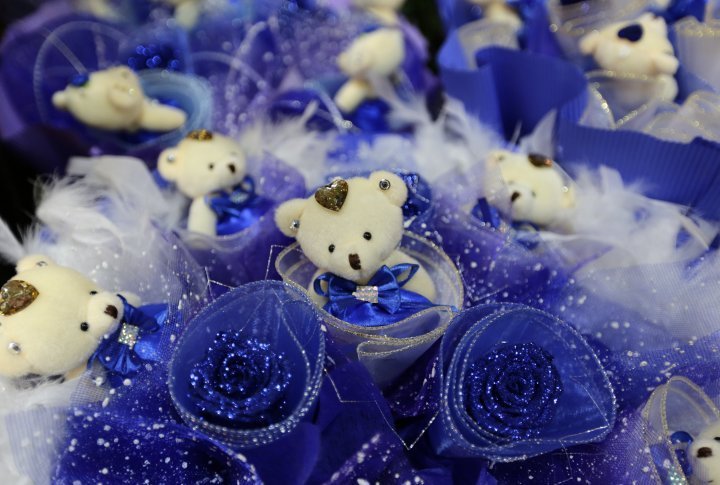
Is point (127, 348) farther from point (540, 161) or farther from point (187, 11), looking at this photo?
point (187, 11)

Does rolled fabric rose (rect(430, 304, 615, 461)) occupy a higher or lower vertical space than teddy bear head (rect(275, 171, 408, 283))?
lower

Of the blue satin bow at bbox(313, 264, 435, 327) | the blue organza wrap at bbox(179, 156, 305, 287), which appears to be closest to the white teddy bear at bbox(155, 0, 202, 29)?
the blue organza wrap at bbox(179, 156, 305, 287)

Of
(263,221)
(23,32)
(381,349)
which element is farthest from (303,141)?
(23,32)

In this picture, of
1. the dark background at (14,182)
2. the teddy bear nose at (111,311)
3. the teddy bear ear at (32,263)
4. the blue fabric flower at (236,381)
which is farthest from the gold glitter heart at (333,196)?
the dark background at (14,182)

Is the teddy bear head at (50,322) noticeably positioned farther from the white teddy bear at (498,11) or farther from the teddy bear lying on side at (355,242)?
the white teddy bear at (498,11)

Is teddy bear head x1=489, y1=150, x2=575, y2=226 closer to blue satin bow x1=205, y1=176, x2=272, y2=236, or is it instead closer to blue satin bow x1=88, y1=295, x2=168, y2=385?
blue satin bow x1=205, y1=176, x2=272, y2=236

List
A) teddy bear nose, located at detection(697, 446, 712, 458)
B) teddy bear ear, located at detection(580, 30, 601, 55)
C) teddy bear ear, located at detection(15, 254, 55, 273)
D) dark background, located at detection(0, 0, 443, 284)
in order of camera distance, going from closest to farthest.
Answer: teddy bear nose, located at detection(697, 446, 712, 458)
teddy bear ear, located at detection(15, 254, 55, 273)
dark background, located at detection(0, 0, 443, 284)
teddy bear ear, located at detection(580, 30, 601, 55)
